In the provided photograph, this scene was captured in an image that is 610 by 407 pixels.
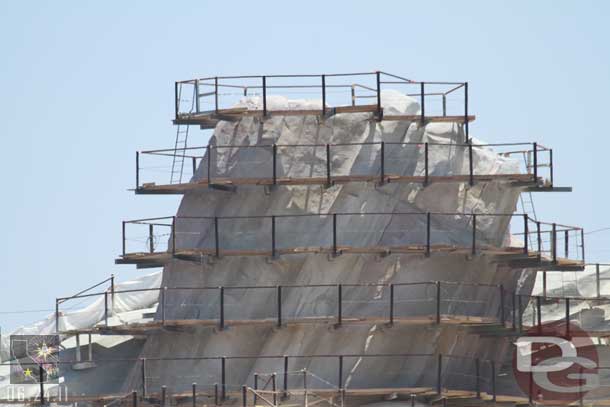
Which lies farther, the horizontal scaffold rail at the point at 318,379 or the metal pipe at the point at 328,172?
the metal pipe at the point at 328,172

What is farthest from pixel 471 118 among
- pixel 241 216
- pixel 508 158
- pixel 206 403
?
pixel 206 403

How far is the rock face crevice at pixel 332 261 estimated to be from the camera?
7475cm

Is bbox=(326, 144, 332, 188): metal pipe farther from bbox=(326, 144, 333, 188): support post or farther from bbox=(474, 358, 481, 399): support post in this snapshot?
bbox=(474, 358, 481, 399): support post

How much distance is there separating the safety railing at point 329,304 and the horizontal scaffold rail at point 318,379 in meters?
1.35

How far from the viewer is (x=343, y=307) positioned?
246 ft

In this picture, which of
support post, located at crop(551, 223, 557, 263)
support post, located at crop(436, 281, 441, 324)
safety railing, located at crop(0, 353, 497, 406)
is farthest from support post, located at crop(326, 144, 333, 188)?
support post, located at crop(551, 223, 557, 263)

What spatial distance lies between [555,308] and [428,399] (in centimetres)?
1196

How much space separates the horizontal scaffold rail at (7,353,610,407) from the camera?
7262 cm

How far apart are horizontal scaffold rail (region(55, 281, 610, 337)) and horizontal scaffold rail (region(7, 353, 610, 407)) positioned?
1.28 m

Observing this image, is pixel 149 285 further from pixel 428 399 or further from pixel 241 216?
pixel 428 399

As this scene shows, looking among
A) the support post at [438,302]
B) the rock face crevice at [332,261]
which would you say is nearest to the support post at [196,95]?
the rock face crevice at [332,261]

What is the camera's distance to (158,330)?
247 feet

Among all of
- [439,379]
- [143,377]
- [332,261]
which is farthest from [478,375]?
[143,377]

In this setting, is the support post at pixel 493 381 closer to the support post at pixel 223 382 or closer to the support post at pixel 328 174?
the support post at pixel 328 174
